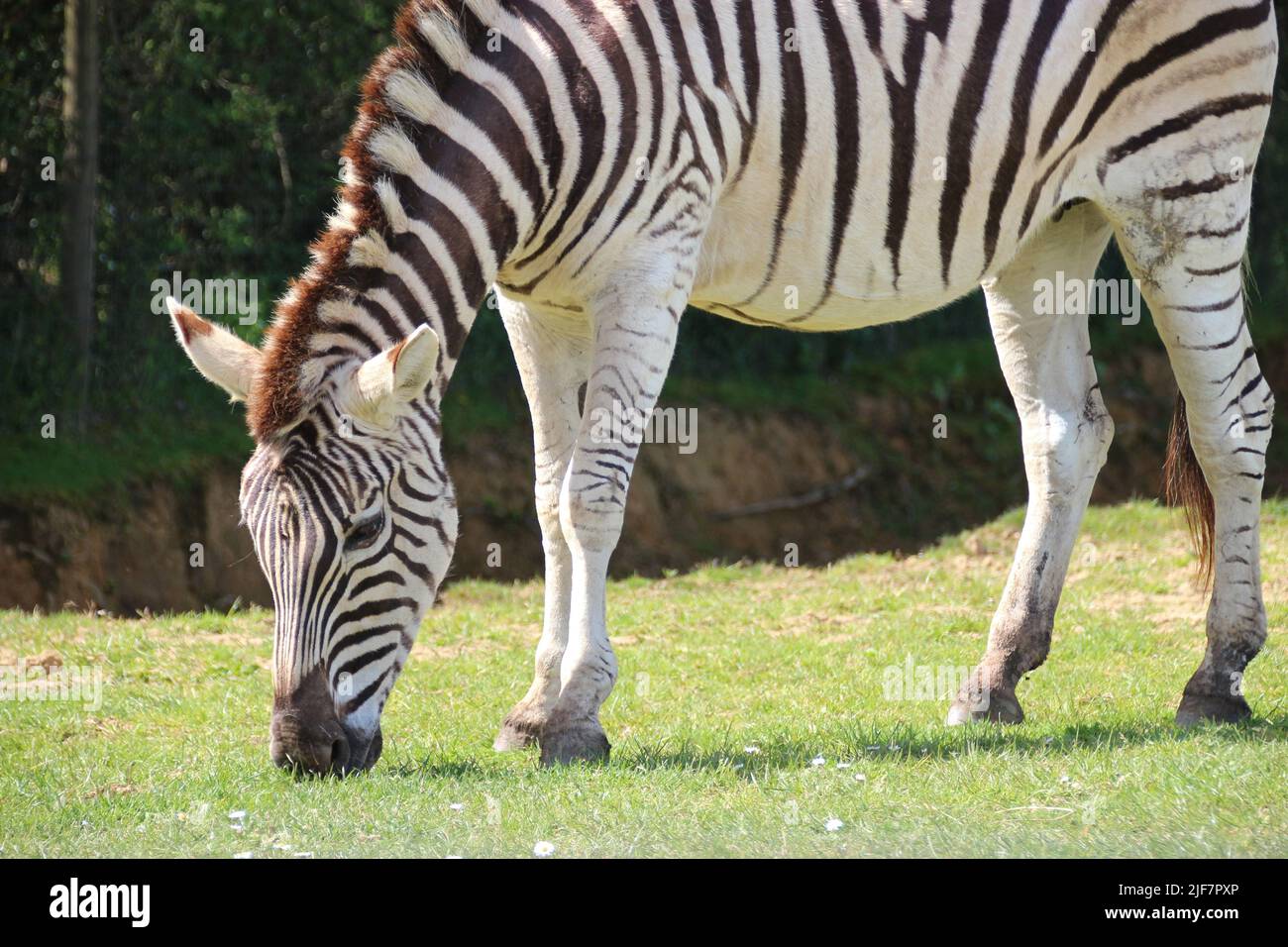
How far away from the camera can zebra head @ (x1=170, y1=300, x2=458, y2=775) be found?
552cm

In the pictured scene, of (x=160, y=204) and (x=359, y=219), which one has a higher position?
(x=160, y=204)

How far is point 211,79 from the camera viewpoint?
47.3ft

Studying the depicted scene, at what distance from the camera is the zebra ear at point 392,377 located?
17.7 feet

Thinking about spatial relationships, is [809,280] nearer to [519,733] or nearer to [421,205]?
[421,205]

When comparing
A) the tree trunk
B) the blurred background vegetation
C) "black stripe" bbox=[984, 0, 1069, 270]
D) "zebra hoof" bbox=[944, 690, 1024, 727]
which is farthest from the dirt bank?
"black stripe" bbox=[984, 0, 1069, 270]

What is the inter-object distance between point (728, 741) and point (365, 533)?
81.3 inches

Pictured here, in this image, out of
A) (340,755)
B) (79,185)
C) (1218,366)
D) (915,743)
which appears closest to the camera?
(340,755)

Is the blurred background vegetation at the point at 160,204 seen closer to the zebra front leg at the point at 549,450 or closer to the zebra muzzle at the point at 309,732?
the zebra front leg at the point at 549,450

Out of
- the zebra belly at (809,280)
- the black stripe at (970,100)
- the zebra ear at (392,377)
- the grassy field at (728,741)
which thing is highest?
the black stripe at (970,100)

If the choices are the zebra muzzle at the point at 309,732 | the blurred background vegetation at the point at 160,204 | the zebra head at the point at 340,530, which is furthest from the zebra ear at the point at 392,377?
the blurred background vegetation at the point at 160,204

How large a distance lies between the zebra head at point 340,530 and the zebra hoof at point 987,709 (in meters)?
2.79

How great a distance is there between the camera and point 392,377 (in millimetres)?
5430

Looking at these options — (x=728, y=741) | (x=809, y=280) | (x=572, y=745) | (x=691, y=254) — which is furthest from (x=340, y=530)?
(x=809, y=280)

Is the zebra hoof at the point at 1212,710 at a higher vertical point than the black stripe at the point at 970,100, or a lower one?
lower
